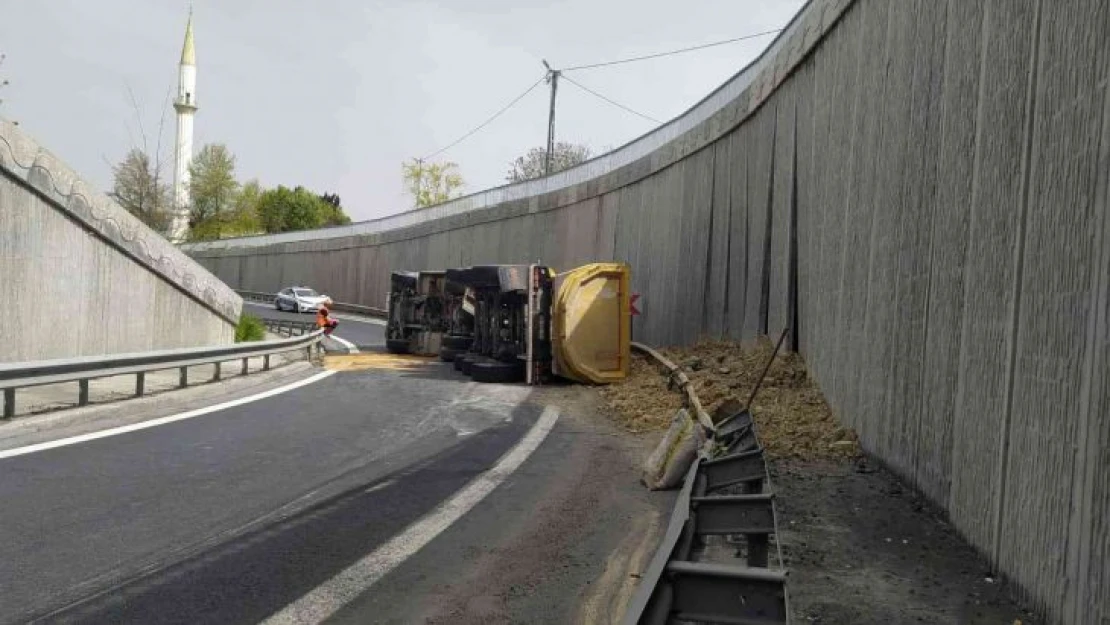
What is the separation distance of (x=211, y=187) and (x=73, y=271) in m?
35.7

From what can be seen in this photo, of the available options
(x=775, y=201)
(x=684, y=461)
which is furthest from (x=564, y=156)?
(x=684, y=461)

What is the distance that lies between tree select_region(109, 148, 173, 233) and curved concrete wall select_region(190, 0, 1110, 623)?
1777 centimetres

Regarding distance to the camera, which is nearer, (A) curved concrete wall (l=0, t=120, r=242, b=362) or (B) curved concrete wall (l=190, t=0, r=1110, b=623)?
(B) curved concrete wall (l=190, t=0, r=1110, b=623)

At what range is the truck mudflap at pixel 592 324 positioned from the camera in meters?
16.1

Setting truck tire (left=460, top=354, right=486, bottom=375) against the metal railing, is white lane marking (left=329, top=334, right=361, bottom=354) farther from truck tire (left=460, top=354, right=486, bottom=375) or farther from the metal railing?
truck tire (left=460, top=354, right=486, bottom=375)

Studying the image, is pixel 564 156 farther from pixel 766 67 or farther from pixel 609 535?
pixel 609 535

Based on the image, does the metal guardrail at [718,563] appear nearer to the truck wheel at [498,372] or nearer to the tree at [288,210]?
the truck wheel at [498,372]

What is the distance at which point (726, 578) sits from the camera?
11.7 feet

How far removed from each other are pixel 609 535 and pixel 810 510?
134 centimetres

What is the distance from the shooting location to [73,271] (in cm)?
1369

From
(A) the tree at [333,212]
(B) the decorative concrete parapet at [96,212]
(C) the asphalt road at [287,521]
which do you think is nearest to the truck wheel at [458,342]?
(B) the decorative concrete parapet at [96,212]

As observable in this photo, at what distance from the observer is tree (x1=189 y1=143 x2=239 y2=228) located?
4628 cm

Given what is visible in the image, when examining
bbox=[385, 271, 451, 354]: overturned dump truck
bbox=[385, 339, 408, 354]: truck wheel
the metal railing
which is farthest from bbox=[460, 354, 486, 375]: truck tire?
the metal railing

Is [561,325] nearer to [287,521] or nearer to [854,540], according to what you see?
[287,521]
